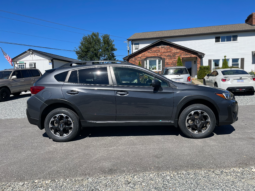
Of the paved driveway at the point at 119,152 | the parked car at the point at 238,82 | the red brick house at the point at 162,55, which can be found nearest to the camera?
the paved driveway at the point at 119,152

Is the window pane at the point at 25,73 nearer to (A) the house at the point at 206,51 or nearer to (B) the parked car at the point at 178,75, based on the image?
(B) the parked car at the point at 178,75

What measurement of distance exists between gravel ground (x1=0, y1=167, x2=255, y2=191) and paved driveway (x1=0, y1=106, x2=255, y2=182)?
14 cm

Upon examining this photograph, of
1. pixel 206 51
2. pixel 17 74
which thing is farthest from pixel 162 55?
pixel 17 74

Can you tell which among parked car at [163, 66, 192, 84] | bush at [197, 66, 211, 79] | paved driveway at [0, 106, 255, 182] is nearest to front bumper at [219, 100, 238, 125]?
paved driveway at [0, 106, 255, 182]

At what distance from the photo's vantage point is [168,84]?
4098mm

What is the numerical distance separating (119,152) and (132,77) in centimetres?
165

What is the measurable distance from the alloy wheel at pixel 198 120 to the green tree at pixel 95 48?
48.6 m

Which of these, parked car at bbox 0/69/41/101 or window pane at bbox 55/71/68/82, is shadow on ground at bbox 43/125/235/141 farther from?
parked car at bbox 0/69/41/101

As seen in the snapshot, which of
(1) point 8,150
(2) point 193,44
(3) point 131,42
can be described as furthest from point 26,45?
(1) point 8,150

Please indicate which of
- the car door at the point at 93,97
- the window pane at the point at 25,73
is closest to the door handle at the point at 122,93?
the car door at the point at 93,97

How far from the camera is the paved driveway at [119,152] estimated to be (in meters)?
2.94

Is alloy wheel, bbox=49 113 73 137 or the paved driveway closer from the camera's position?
the paved driveway

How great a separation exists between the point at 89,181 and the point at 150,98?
206cm

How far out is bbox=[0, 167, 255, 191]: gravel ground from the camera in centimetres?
245
